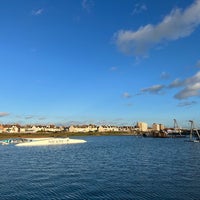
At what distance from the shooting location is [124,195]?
44094 millimetres

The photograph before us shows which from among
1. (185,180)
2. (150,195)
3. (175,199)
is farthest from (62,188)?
(185,180)

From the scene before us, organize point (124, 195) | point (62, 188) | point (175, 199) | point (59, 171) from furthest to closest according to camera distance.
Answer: point (59, 171)
point (62, 188)
point (124, 195)
point (175, 199)

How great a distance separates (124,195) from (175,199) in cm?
662

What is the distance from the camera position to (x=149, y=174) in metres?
62.0

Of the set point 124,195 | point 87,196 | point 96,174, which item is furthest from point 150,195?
point 96,174

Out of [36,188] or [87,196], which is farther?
[36,188]

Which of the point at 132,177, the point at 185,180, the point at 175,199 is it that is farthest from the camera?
the point at 132,177

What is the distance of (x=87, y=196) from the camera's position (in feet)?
143

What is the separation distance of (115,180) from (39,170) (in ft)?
70.1

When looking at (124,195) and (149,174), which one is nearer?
(124,195)

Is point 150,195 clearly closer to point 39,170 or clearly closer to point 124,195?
point 124,195

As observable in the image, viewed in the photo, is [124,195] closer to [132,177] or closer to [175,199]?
[175,199]

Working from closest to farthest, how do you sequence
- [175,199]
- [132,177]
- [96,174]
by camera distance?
[175,199], [132,177], [96,174]

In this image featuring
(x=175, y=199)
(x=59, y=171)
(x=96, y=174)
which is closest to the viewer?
(x=175, y=199)
